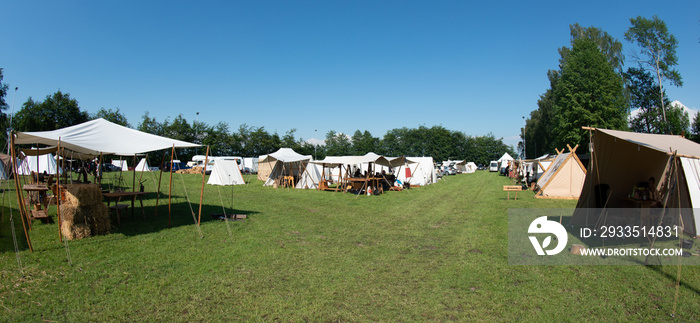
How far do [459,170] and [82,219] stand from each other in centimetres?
5206

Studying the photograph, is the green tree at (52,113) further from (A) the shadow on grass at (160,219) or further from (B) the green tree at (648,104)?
(B) the green tree at (648,104)

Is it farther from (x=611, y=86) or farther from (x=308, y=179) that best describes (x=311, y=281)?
(x=611, y=86)

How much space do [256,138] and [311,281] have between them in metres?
51.2

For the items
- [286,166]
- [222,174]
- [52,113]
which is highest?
[52,113]

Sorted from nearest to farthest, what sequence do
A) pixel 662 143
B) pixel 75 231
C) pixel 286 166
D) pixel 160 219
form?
pixel 662 143 → pixel 75 231 → pixel 160 219 → pixel 286 166

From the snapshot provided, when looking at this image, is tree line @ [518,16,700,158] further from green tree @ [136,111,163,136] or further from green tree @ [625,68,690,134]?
green tree @ [136,111,163,136]

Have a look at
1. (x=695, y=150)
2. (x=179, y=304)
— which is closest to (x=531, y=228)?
(x=695, y=150)

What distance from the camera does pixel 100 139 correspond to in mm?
7863

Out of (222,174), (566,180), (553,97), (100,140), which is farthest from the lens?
(553,97)

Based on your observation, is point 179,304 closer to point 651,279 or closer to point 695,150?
point 651,279

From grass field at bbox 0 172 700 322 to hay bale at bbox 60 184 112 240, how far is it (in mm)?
374

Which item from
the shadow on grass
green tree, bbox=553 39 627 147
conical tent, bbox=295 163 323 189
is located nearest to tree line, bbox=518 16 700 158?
green tree, bbox=553 39 627 147

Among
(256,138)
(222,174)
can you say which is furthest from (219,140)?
(222,174)

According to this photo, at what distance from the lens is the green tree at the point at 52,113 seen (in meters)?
37.9
